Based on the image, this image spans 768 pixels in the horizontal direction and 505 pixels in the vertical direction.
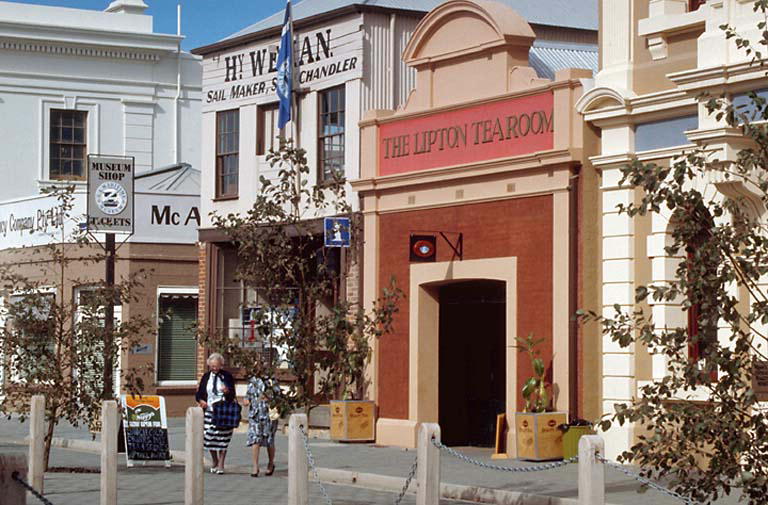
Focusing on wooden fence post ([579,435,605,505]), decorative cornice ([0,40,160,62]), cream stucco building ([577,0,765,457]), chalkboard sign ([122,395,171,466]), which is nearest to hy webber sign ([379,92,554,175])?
cream stucco building ([577,0,765,457])

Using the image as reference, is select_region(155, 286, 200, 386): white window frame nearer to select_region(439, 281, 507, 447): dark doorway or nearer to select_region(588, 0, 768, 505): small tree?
select_region(439, 281, 507, 447): dark doorway

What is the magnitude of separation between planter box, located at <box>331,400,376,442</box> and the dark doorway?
3.90 feet

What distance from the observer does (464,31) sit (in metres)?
24.3

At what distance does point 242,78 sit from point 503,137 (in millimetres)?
8580

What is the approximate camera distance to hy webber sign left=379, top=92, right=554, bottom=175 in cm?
2278

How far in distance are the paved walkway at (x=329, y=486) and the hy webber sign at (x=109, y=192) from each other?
3.70 meters

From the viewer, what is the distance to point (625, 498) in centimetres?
1642

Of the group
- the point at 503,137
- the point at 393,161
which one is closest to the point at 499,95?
the point at 503,137

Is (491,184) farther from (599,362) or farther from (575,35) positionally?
(575,35)

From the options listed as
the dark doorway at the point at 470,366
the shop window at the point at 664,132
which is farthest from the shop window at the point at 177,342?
the shop window at the point at 664,132

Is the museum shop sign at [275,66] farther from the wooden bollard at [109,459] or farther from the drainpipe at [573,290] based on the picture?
the wooden bollard at [109,459]

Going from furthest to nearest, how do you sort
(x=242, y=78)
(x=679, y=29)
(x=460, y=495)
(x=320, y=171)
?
(x=242, y=78) < (x=320, y=171) < (x=679, y=29) < (x=460, y=495)

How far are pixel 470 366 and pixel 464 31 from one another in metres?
5.51

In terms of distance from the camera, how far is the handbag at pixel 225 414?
68.5 feet
